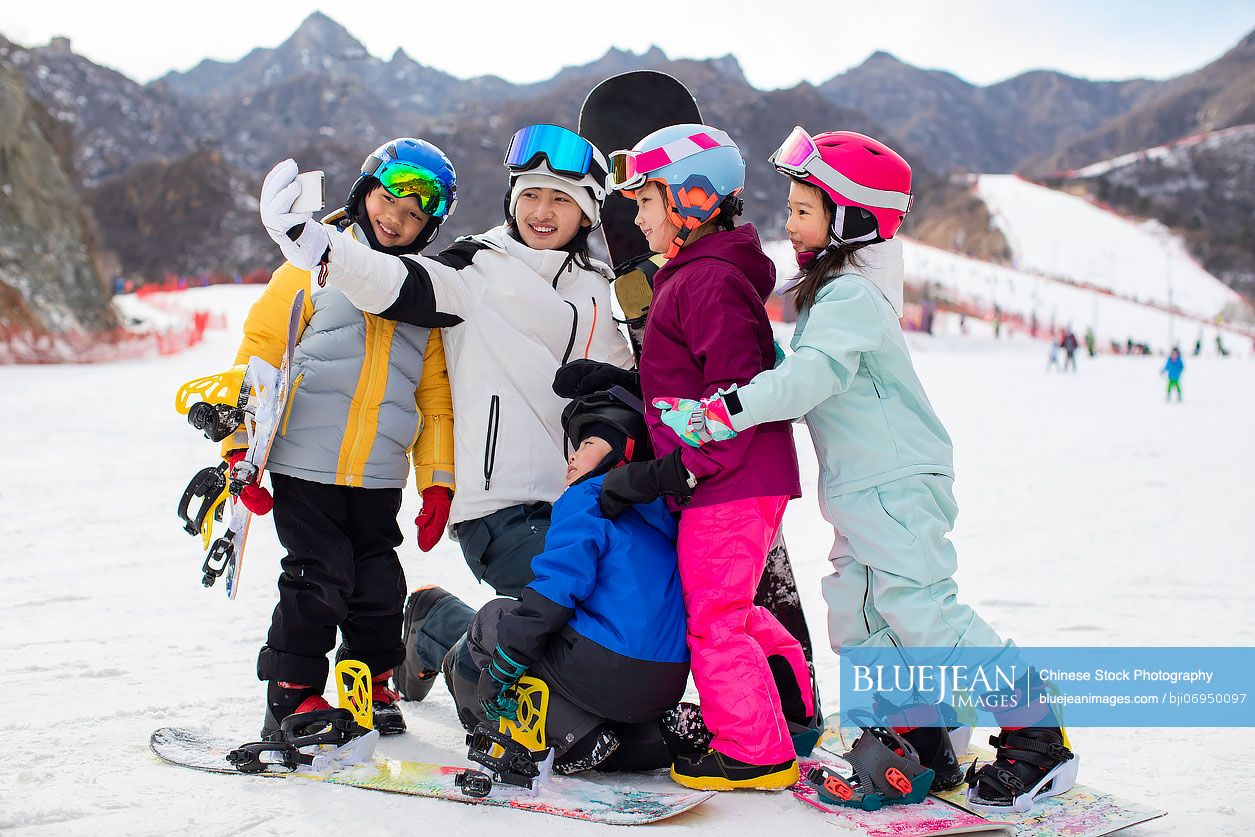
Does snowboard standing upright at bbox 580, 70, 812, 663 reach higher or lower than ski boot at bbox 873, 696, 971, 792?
higher

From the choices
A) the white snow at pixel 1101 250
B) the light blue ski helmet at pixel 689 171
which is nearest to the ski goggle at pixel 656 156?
the light blue ski helmet at pixel 689 171

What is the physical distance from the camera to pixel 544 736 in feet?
8.80

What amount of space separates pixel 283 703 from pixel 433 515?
0.69m

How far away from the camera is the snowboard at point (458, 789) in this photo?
2.43m

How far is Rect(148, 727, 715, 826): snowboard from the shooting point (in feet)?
7.97

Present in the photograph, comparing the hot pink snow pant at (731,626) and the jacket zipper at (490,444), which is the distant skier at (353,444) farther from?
the hot pink snow pant at (731,626)

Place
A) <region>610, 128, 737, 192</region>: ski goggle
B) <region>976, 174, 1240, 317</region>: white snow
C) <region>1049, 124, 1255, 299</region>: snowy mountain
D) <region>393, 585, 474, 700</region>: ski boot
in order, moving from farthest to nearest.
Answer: <region>1049, 124, 1255, 299</region>: snowy mountain < <region>976, 174, 1240, 317</region>: white snow < <region>393, 585, 474, 700</region>: ski boot < <region>610, 128, 737, 192</region>: ski goggle

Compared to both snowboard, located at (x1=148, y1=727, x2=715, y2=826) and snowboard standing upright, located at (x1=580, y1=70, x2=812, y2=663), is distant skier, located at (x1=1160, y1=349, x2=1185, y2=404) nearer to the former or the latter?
snowboard standing upright, located at (x1=580, y1=70, x2=812, y2=663)

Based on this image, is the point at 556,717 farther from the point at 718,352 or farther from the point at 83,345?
the point at 83,345

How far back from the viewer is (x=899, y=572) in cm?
257

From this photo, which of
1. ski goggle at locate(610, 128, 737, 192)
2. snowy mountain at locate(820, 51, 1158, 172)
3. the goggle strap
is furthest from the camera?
snowy mountain at locate(820, 51, 1158, 172)

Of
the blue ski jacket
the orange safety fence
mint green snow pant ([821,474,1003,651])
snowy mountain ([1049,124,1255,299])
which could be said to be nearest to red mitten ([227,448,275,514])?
the blue ski jacket

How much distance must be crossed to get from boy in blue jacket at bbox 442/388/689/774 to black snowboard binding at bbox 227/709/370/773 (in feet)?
1.27

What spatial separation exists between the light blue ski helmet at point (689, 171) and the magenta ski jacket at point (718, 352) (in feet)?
0.28
